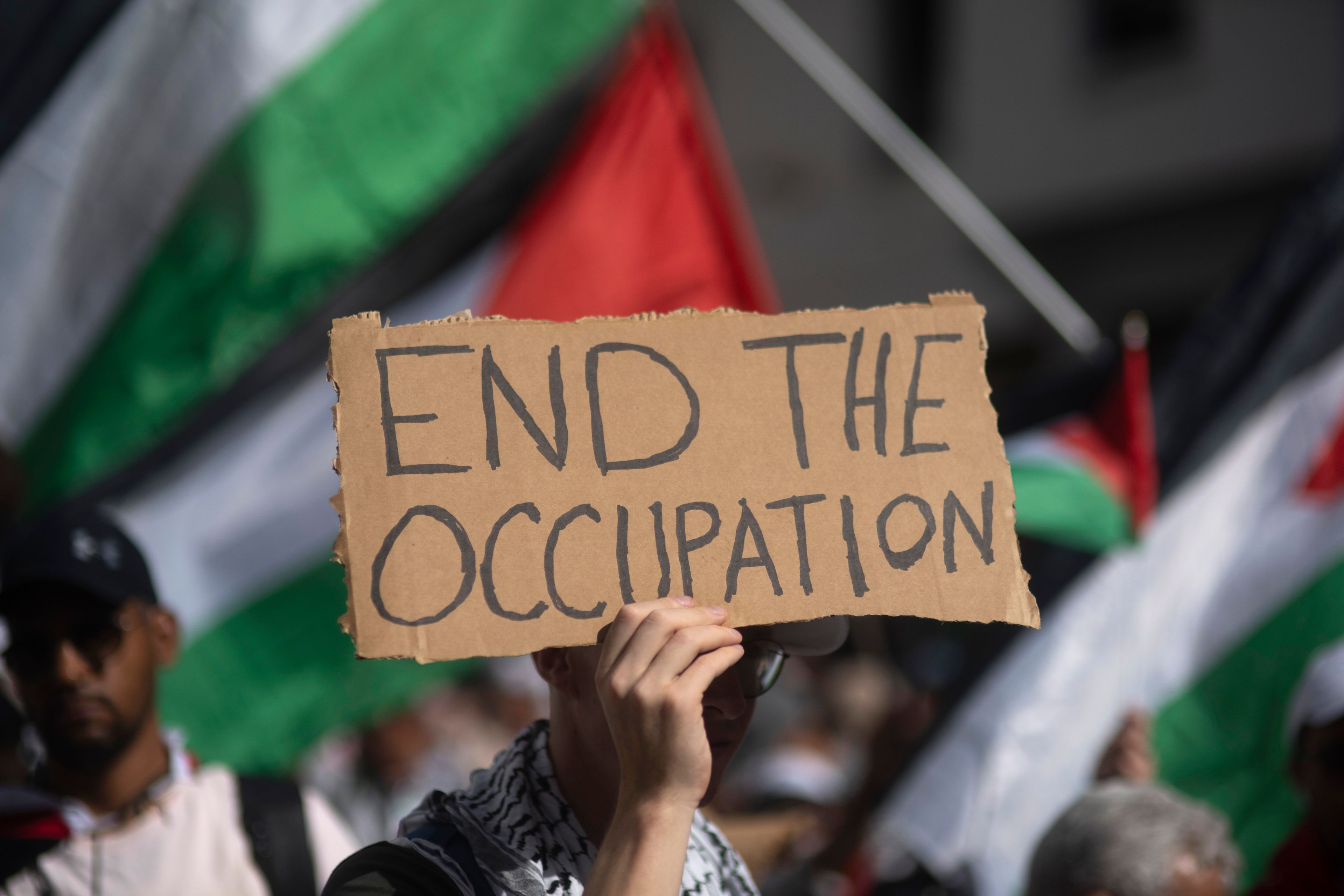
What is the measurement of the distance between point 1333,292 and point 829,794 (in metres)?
3.03

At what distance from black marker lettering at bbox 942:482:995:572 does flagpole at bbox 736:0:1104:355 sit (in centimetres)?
200

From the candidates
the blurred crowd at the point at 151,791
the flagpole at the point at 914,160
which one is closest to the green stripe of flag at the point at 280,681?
the blurred crowd at the point at 151,791

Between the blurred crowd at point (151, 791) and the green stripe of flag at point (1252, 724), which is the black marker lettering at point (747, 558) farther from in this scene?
the green stripe of flag at point (1252, 724)

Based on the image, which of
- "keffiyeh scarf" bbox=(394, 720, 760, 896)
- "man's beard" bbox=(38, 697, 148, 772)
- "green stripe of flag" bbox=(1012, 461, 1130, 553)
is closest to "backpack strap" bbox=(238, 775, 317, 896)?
"man's beard" bbox=(38, 697, 148, 772)

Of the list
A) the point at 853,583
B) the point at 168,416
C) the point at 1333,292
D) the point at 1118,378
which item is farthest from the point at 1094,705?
the point at 168,416

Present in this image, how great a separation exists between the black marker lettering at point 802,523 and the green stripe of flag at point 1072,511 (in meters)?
2.13

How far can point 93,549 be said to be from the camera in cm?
224

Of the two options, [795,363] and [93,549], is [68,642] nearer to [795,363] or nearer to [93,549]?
[93,549]

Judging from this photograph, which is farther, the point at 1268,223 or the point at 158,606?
the point at 1268,223

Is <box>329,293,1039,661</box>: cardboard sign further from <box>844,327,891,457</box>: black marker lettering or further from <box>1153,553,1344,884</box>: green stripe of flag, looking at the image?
<box>1153,553,1344,884</box>: green stripe of flag

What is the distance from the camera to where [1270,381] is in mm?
3688

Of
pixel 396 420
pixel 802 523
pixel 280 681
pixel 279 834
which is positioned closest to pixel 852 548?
pixel 802 523

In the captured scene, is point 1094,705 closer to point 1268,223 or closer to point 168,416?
point 168,416

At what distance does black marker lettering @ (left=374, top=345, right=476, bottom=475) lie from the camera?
1446mm
